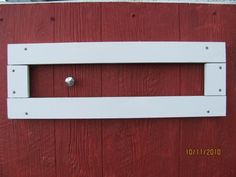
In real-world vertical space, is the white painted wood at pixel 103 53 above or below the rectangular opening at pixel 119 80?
above

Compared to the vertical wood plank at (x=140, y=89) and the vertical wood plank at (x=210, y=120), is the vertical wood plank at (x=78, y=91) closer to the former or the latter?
the vertical wood plank at (x=140, y=89)

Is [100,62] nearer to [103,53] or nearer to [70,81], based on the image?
[103,53]

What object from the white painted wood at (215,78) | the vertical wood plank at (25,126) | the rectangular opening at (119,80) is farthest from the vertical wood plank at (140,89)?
the vertical wood plank at (25,126)

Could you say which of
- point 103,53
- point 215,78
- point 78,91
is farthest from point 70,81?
point 215,78

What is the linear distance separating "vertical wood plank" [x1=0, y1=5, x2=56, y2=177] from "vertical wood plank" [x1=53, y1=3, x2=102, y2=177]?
0.04 metres

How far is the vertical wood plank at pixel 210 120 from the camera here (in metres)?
0.87

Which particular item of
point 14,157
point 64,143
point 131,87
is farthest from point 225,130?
point 14,157

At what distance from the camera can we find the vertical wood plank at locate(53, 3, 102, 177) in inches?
34.0

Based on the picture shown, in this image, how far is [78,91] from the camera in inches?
34.4

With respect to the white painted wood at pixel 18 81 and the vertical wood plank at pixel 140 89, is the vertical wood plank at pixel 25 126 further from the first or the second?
the vertical wood plank at pixel 140 89

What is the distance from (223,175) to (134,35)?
693 millimetres

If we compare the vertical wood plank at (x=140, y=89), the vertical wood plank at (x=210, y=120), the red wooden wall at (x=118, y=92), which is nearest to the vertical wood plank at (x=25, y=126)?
the red wooden wall at (x=118, y=92)

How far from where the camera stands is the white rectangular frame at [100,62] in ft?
2.70

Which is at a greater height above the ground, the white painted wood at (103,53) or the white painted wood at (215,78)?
the white painted wood at (103,53)
